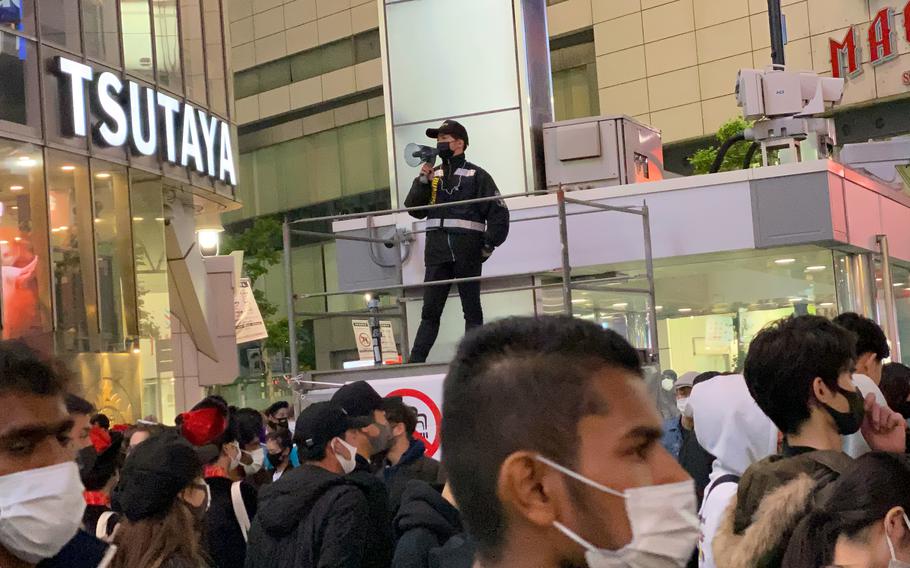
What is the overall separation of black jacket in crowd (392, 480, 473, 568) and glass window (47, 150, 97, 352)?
13687 millimetres

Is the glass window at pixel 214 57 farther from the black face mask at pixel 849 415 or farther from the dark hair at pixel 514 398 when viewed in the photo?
the dark hair at pixel 514 398

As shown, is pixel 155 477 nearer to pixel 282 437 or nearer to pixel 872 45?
pixel 282 437

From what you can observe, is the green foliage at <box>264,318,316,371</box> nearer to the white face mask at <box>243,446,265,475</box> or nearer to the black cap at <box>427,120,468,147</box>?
the black cap at <box>427,120,468,147</box>

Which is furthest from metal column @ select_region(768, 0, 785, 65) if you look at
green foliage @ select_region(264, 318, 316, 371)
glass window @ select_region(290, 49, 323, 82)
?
glass window @ select_region(290, 49, 323, 82)

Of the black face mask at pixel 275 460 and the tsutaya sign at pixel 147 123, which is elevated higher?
the tsutaya sign at pixel 147 123

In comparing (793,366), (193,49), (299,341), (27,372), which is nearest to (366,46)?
(299,341)

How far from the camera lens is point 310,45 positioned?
1775 inches

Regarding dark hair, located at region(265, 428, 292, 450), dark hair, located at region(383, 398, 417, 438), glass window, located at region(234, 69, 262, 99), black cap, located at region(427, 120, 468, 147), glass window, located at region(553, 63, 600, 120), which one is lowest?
dark hair, located at region(265, 428, 292, 450)

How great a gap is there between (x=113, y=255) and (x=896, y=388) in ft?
51.7

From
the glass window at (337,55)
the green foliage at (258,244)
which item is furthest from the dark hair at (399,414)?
the glass window at (337,55)

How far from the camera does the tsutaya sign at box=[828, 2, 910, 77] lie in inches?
1198

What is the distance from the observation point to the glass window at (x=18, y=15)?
58.4 ft

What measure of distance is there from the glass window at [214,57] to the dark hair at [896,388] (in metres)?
18.8

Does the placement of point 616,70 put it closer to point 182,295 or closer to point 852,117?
point 852,117
